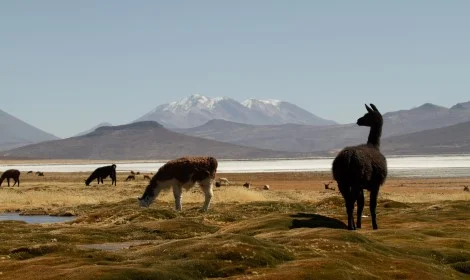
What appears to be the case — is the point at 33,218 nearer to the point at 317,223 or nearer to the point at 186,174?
the point at 186,174

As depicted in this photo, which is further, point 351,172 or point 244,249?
point 351,172

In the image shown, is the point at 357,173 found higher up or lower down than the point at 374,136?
lower down

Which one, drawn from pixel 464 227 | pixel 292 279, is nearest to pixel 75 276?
pixel 292 279

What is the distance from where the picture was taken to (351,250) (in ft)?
77.9

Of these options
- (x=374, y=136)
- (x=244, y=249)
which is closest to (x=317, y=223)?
(x=374, y=136)

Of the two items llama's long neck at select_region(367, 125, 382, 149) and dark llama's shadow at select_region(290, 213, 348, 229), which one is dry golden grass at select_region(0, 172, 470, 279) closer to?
dark llama's shadow at select_region(290, 213, 348, 229)

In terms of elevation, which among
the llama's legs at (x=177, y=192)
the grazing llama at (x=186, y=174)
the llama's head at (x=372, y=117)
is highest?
the llama's head at (x=372, y=117)

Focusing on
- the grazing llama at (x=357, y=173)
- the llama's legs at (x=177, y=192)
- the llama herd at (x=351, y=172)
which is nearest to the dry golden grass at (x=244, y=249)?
the grazing llama at (x=357, y=173)

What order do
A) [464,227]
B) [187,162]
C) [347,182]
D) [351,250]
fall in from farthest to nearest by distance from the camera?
[187,162] → [464,227] → [347,182] → [351,250]

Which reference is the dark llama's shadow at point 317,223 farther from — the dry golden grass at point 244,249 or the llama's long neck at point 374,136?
the llama's long neck at point 374,136

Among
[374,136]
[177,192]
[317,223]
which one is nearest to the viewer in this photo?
[317,223]

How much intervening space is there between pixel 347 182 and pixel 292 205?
16.9m

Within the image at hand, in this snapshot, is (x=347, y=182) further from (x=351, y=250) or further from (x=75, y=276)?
(x=75, y=276)

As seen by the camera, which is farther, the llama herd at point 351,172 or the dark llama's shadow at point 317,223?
the dark llama's shadow at point 317,223
